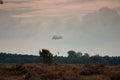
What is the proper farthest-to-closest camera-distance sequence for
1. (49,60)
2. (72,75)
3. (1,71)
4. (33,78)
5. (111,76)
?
(49,60) < (1,71) < (111,76) < (72,75) < (33,78)

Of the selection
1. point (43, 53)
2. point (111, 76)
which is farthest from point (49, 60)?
point (111, 76)

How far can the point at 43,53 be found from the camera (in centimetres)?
14762

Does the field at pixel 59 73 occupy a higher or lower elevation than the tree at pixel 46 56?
lower

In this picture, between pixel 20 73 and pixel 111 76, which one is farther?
pixel 20 73

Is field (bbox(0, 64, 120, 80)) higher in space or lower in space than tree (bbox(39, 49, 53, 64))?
lower

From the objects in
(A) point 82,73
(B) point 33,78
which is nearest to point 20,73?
(A) point 82,73

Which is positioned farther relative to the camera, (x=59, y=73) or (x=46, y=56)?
(x=46, y=56)

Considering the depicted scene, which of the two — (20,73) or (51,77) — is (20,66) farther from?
(51,77)

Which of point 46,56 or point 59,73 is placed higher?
point 46,56

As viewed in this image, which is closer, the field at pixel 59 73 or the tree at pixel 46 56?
the field at pixel 59 73

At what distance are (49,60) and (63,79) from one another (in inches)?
3378

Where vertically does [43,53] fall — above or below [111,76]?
above

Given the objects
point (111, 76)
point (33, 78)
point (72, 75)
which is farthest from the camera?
point (111, 76)

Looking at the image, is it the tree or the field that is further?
the tree
